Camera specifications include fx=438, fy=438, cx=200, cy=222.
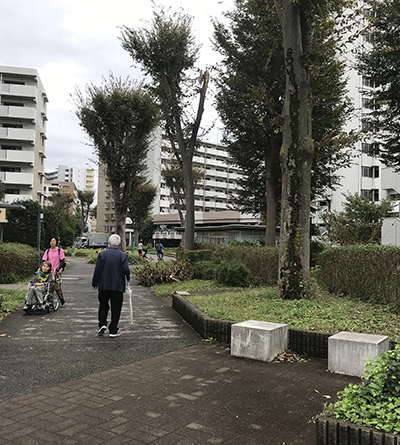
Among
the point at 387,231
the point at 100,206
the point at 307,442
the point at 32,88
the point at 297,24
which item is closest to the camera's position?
the point at 307,442

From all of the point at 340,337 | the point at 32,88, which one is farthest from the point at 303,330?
the point at 32,88

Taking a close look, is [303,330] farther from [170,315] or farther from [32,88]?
→ [32,88]

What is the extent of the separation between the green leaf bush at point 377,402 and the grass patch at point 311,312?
290 centimetres

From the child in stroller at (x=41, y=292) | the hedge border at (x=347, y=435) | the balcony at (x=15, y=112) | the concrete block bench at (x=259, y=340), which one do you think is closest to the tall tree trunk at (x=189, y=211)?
the child in stroller at (x=41, y=292)

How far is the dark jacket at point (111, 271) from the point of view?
23.7 ft

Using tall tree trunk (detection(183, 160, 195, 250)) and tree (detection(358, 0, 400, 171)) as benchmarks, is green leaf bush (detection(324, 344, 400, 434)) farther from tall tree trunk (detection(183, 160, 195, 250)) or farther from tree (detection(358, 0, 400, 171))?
tall tree trunk (detection(183, 160, 195, 250))

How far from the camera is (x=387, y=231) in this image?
81.0 ft

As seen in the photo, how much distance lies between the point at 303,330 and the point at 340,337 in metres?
0.78

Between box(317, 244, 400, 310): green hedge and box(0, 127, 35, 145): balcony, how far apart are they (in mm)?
51218

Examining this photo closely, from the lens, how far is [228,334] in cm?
662

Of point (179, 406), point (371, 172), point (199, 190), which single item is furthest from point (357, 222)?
point (199, 190)

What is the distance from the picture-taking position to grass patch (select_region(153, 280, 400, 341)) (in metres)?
6.20

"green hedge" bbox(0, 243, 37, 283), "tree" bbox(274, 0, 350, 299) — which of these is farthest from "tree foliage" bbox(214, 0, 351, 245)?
"green hedge" bbox(0, 243, 37, 283)

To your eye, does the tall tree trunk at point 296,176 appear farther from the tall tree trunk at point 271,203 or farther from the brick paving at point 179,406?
the tall tree trunk at point 271,203
